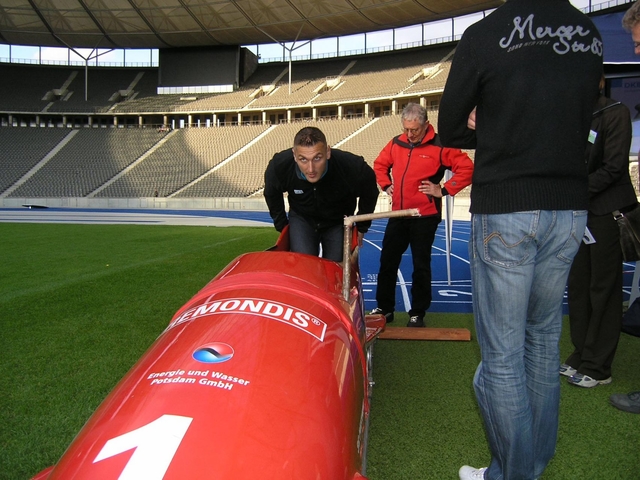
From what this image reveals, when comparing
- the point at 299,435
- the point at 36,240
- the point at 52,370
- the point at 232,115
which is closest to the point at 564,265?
the point at 299,435

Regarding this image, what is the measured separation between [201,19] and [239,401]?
43272 millimetres

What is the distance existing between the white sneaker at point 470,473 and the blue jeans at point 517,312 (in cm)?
18

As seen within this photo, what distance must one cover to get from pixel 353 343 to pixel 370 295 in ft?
14.7

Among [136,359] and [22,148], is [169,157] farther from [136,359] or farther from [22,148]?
[136,359]

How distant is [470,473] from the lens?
217 cm

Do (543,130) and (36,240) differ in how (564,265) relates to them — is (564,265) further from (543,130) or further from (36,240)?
(36,240)

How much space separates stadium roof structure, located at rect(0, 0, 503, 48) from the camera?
3706cm

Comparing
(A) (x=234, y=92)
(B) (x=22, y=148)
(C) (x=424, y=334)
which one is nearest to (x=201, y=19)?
(A) (x=234, y=92)

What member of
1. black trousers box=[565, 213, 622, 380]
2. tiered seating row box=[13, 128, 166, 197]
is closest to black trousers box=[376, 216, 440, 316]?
black trousers box=[565, 213, 622, 380]

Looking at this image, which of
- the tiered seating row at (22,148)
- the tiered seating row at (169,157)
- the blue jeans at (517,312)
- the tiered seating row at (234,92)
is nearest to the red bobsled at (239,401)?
the blue jeans at (517,312)

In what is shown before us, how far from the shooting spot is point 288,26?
40.6 meters

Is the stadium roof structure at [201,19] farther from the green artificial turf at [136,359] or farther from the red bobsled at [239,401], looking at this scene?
the red bobsled at [239,401]

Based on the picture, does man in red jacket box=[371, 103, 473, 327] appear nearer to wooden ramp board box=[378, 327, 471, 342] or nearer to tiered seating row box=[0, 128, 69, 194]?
wooden ramp board box=[378, 327, 471, 342]

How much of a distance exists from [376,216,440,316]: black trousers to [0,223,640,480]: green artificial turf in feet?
1.20
